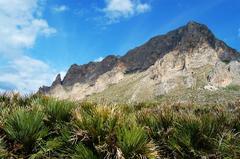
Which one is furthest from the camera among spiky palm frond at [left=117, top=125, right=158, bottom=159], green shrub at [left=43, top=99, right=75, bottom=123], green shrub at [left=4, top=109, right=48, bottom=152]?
green shrub at [left=43, top=99, right=75, bottom=123]

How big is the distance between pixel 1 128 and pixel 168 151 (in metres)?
3.75

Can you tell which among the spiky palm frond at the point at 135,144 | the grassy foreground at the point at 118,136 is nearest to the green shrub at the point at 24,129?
the grassy foreground at the point at 118,136

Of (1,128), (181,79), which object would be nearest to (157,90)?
(181,79)

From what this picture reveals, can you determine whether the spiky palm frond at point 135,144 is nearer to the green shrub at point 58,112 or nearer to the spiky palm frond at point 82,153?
the spiky palm frond at point 82,153

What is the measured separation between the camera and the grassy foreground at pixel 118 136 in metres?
7.95

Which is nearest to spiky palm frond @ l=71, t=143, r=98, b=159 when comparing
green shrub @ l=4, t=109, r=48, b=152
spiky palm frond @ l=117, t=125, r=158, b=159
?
spiky palm frond @ l=117, t=125, r=158, b=159

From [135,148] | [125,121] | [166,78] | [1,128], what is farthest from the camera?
[166,78]

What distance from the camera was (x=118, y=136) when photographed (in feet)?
26.5

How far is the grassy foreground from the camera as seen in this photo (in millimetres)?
7945

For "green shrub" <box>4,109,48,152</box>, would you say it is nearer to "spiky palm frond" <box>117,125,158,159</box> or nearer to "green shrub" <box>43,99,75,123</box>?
"green shrub" <box>43,99,75,123</box>

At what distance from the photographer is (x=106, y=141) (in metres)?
8.18

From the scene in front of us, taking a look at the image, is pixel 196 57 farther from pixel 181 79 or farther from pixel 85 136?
pixel 85 136

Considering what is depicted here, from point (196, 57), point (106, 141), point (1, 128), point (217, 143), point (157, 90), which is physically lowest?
point (217, 143)

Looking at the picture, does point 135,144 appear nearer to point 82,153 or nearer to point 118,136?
point 118,136
